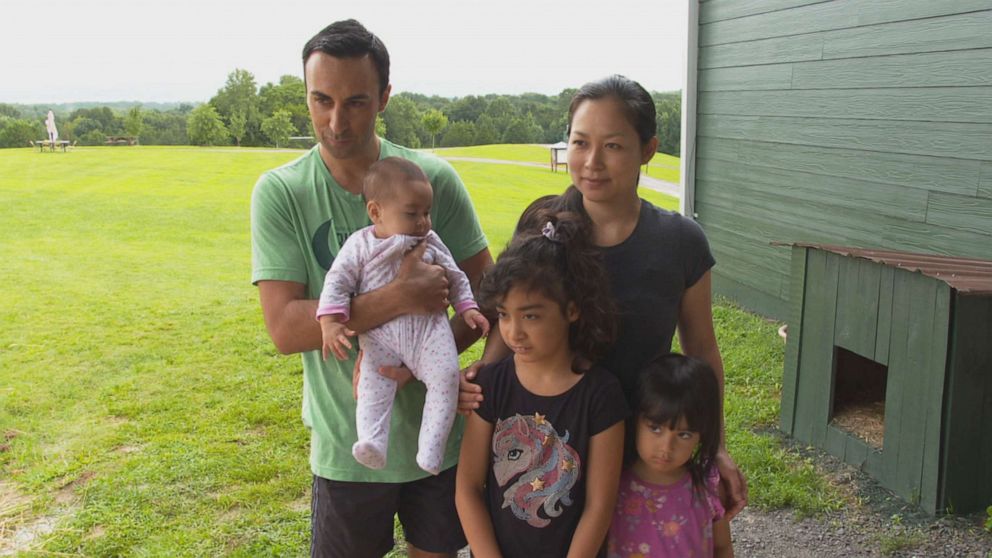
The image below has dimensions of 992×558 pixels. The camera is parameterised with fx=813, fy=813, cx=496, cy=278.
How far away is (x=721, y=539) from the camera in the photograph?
1.99 meters

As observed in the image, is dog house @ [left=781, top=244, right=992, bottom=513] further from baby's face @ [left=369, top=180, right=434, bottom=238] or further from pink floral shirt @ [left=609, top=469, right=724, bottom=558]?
baby's face @ [left=369, top=180, right=434, bottom=238]

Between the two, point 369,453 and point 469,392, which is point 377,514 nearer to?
point 369,453

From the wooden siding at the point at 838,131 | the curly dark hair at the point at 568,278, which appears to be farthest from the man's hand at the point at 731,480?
the wooden siding at the point at 838,131

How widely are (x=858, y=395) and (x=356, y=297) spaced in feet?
12.6

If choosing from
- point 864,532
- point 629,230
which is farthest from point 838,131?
point 629,230

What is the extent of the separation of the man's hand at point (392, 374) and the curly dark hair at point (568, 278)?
0.88ft

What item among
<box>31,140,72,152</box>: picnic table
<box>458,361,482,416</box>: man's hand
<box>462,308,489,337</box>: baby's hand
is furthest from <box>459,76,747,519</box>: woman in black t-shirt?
<box>31,140,72,152</box>: picnic table

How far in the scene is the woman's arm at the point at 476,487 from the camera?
1.78m

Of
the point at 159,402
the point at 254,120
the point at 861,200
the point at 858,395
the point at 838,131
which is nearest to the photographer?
the point at 858,395

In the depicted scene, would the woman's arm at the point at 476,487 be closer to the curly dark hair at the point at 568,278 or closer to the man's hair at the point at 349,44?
the curly dark hair at the point at 568,278

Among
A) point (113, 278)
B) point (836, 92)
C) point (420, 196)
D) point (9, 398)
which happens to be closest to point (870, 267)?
point (836, 92)

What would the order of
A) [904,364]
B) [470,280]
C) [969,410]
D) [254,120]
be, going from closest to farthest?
[470,280] < [969,410] < [904,364] < [254,120]

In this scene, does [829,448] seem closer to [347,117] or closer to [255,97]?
[347,117]

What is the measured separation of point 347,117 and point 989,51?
425cm
